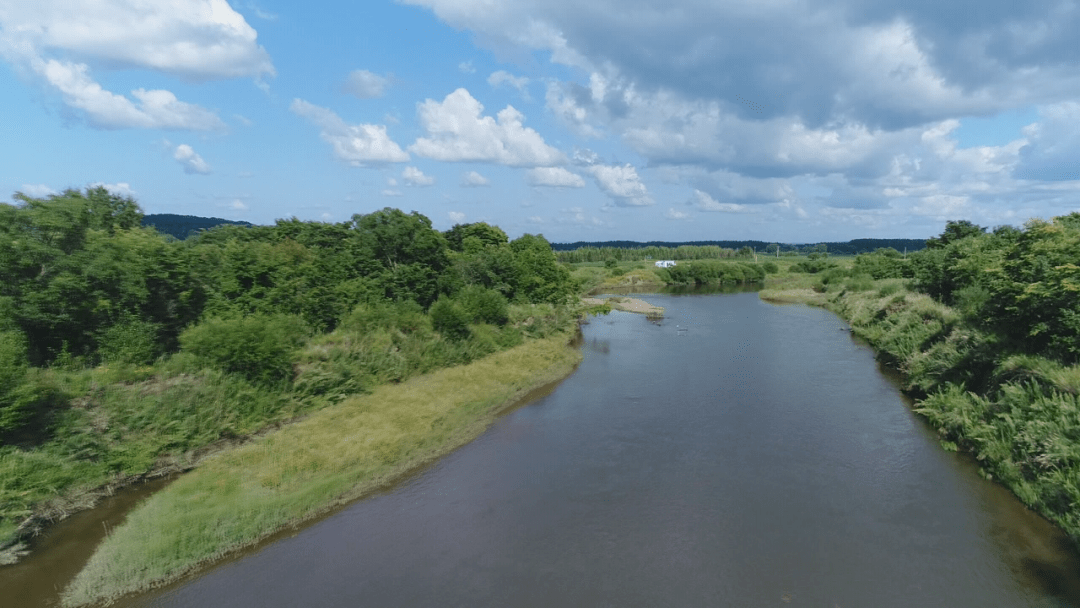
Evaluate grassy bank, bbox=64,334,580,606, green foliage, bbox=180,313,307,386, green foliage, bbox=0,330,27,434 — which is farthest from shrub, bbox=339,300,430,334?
green foliage, bbox=0,330,27,434

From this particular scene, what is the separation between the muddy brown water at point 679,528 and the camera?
12.1m

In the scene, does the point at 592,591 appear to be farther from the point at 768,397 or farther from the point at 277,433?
the point at 768,397

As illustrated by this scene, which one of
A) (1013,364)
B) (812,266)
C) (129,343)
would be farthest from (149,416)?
(812,266)

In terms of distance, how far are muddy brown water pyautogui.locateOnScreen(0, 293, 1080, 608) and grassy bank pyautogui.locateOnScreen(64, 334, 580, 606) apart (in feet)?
2.43

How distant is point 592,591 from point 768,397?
A: 1731cm

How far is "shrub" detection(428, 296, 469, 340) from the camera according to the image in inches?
1225

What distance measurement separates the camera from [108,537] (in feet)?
44.8

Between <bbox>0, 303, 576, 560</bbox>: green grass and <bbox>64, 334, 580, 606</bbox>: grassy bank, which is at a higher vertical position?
<bbox>0, 303, 576, 560</bbox>: green grass

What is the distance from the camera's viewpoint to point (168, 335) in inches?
885

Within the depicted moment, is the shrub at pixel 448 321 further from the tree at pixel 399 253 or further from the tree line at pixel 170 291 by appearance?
the tree at pixel 399 253

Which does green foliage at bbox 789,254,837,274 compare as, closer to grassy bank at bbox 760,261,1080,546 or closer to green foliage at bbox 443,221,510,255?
green foliage at bbox 443,221,510,255

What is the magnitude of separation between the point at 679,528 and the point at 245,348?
16652 millimetres

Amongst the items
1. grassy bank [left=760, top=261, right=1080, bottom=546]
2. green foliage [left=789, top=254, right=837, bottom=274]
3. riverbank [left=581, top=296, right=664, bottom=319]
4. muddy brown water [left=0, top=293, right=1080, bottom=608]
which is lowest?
muddy brown water [left=0, top=293, right=1080, bottom=608]

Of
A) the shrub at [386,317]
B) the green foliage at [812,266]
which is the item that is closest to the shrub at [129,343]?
the shrub at [386,317]
